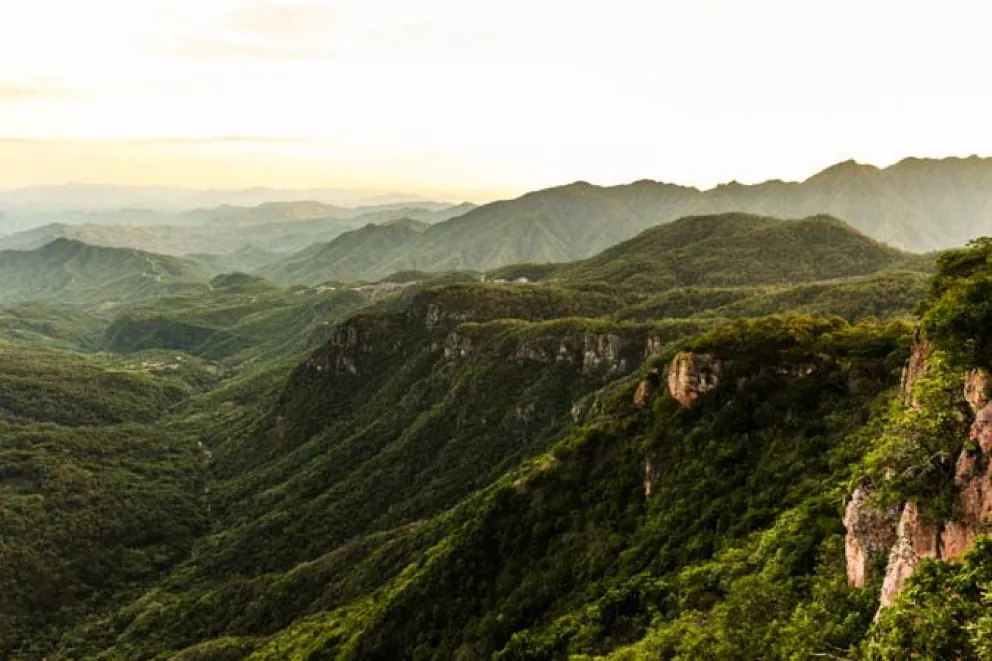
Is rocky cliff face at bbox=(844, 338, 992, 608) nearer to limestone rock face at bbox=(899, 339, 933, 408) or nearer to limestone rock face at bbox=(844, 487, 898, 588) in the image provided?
limestone rock face at bbox=(844, 487, 898, 588)

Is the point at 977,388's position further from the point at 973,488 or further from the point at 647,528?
the point at 647,528

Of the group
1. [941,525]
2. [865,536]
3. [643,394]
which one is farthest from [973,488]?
[643,394]

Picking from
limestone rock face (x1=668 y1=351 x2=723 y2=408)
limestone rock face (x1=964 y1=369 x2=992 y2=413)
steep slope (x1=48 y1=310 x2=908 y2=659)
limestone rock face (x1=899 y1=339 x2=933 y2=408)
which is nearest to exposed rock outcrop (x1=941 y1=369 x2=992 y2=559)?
limestone rock face (x1=964 y1=369 x2=992 y2=413)

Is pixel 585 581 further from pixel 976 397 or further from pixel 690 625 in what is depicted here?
pixel 976 397

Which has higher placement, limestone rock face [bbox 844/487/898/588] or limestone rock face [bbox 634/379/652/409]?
limestone rock face [bbox 844/487/898/588]

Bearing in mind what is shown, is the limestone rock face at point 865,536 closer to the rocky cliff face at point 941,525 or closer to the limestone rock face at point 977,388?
the rocky cliff face at point 941,525

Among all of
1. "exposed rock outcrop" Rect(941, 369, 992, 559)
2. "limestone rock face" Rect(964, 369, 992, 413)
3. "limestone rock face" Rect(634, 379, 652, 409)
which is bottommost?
"limestone rock face" Rect(634, 379, 652, 409)

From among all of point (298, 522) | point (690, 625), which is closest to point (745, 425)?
point (690, 625)
